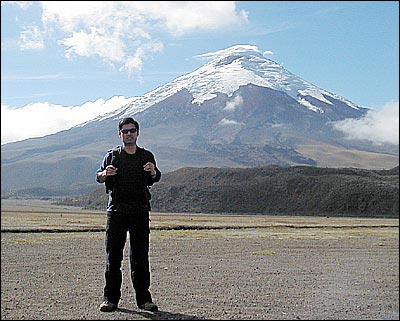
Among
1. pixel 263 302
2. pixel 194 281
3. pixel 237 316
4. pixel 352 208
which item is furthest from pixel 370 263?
pixel 352 208

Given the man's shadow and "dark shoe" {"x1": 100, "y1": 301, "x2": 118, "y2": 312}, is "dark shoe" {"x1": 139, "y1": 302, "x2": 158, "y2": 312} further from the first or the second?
"dark shoe" {"x1": 100, "y1": 301, "x2": 118, "y2": 312}

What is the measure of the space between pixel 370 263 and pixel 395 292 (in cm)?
660

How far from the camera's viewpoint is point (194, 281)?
43.2 feet

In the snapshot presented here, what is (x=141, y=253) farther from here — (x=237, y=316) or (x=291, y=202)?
(x=291, y=202)

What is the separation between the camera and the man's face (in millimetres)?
8898

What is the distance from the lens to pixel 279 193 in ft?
409

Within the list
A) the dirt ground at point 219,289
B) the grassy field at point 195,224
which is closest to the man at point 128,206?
the dirt ground at point 219,289

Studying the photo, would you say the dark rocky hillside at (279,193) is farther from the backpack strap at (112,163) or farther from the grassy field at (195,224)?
the backpack strap at (112,163)

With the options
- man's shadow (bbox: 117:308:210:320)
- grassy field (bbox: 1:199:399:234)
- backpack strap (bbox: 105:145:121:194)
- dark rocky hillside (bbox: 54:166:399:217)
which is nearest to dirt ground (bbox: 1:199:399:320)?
man's shadow (bbox: 117:308:210:320)

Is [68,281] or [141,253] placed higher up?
[141,253]

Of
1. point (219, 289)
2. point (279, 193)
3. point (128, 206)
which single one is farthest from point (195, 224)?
point (279, 193)

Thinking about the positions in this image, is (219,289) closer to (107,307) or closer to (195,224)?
(107,307)

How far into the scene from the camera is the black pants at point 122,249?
8.98 metres

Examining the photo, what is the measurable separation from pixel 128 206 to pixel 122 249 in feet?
2.04
